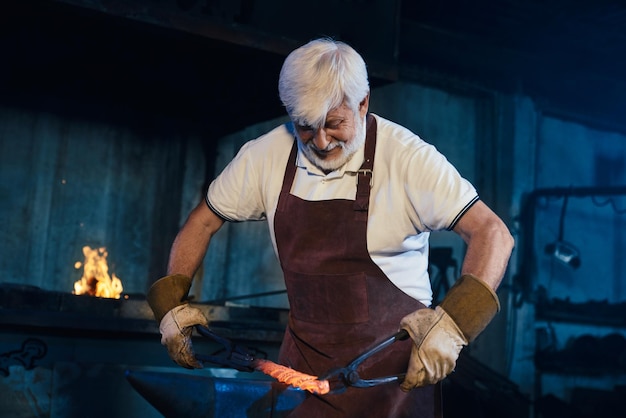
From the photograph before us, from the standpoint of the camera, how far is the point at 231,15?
5.50 metres

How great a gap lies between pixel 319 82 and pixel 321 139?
0.71ft

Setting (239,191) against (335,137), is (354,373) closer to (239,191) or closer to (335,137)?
(335,137)

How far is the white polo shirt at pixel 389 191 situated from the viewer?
2855mm

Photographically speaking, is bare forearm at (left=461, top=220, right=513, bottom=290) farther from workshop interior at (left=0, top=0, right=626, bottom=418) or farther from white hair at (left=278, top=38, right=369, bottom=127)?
workshop interior at (left=0, top=0, right=626, bottom=418)

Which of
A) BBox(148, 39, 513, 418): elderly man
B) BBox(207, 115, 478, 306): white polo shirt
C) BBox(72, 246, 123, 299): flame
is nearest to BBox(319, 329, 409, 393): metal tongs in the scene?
BBox(148, 39, 513, 418): elderly man

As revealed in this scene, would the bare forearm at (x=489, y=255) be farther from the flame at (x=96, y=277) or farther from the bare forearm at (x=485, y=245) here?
the flame at (x=96, y=277)

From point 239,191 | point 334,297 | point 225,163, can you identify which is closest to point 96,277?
point 225,163

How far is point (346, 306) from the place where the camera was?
2.93 m

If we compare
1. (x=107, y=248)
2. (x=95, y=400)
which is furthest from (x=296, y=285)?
(x=107, y=248)

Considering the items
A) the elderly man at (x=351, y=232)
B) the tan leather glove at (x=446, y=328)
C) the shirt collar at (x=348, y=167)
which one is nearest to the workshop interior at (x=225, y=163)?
the elderly man at (x=351, y=232)

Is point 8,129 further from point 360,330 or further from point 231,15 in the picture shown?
point 360,330

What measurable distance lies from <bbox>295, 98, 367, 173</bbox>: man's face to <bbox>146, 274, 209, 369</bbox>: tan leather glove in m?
0.69

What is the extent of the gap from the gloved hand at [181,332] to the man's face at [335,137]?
0.71 meters

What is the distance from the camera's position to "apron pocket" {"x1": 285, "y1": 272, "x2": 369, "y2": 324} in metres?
2.92
